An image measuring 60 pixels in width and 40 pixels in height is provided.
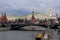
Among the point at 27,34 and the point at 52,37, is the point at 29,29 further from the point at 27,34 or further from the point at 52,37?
the point at 52,37

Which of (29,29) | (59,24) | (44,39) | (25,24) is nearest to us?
(44,39)

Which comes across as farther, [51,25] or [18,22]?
[18,22]

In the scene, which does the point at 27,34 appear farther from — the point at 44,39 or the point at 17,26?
the point at 44,39

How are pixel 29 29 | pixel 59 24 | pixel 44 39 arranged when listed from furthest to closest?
pixel 29 29, pixel 59 24, pixel 44 39

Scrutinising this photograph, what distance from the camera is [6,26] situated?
721 centimetres

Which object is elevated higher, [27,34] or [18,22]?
[18,22]

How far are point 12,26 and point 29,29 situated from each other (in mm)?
581

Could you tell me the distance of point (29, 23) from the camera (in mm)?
6734

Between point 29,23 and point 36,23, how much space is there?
0.23 meters

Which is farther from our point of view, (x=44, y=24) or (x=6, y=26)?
(x=6, y=26)

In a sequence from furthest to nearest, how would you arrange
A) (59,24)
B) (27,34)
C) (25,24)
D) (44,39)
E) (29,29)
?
(27,34), (29,29), (25,24), (59,24), (44,39)

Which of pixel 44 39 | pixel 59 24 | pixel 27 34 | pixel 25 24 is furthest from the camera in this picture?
pixel 27 34

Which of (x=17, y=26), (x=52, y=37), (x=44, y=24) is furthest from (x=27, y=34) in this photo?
→ (x=52, y=37)

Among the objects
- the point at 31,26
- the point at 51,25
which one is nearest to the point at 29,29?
the point at 31,26
